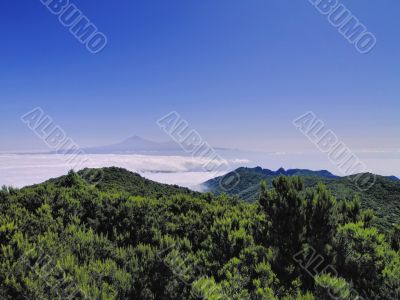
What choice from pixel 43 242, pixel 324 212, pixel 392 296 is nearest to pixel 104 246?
pixel 43 242

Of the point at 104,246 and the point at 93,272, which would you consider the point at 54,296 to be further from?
the point at 104,246

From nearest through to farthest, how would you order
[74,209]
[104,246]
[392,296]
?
[392,296] < [104,246] < [74,209]

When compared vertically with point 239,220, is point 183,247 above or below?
below

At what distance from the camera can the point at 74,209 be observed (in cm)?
1218

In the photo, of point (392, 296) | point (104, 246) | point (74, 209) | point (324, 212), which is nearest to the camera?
point (392, 296)

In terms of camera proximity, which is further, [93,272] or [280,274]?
[280,274]

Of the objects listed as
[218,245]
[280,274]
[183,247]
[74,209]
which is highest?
[280,274]

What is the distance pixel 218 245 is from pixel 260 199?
2.00 metres

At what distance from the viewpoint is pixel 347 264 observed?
7.99m

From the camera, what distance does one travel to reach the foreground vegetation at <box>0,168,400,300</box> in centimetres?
623

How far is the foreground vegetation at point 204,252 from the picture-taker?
623 centimetres

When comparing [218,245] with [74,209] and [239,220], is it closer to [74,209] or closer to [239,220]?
[239,220]

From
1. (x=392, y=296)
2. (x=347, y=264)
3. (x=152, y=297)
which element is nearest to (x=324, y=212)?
(x=347, y=264)

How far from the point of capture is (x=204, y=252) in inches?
352
